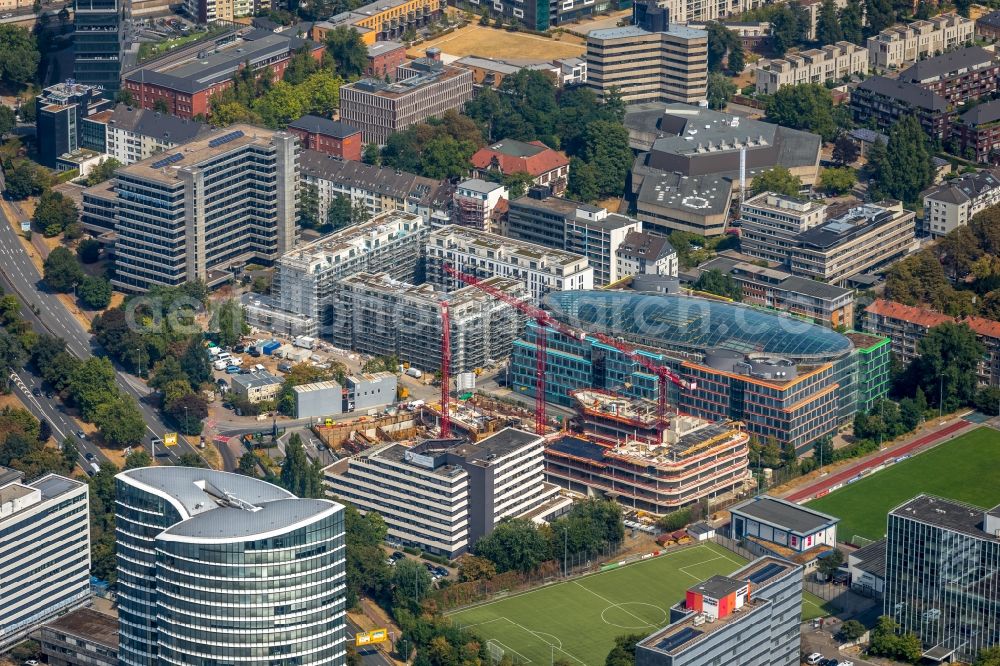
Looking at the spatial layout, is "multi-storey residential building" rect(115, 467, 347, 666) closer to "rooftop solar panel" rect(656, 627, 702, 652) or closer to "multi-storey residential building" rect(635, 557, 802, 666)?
"rooftop solar panel" rect(656, 627, 702, 652)

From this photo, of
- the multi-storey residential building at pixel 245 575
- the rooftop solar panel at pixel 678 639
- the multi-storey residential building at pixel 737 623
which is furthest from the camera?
the multi-storey residential building at pixel 737 623

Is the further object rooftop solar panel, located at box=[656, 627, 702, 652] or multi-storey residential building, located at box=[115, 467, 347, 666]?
→ rooftop solar panel, located at box=[656, 627, 702, 652]

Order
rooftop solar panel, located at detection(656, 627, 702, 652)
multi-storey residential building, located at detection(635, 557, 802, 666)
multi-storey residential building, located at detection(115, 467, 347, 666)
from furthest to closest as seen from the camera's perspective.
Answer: multi-storey residential building, located at detection(635, 557, 802, 666)
rooftop solar panel, located at detection(656, 627, 702, 652)
multi-storey residential building, located at detection(115, 467, 347, 666)

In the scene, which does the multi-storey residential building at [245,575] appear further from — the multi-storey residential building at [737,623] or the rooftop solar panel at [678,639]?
the multi-storey residential building at [737,623]

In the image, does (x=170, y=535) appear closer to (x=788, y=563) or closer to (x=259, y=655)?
(x=259, y=655)

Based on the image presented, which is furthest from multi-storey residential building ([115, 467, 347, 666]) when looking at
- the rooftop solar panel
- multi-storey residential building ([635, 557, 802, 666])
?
multi-storey residential building ([635, 557, 802, 666])

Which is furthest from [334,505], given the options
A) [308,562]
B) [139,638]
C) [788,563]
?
[788,563]

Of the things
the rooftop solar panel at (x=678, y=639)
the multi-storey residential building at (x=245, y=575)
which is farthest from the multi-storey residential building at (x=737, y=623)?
the multi-storey residential building at (x=245, y=575)

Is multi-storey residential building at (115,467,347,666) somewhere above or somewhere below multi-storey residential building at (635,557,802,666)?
above
